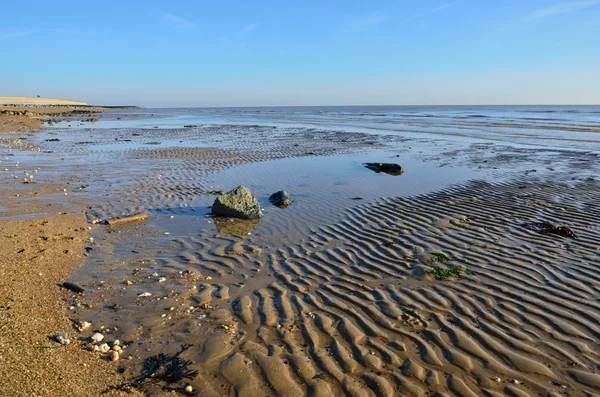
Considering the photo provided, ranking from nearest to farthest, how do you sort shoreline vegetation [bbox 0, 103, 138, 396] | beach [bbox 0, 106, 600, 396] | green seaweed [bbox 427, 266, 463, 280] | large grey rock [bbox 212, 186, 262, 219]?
1. shoreline vegetation [bbox 0, 103, 138, 396]
2. beach [bbox 0, 106, 600, 396]
3. green seaweed [bbox 427, 266, 463, 280]
4. large grey rock [bbox 212, 186, 262, 219]

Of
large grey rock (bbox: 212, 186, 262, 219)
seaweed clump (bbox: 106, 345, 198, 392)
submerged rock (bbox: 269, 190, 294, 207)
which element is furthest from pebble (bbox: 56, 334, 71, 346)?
submerged rock (bbox: 269, 190, 294, 207)

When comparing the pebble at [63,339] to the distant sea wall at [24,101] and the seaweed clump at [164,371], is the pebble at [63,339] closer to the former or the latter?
the seaweed clump at [164,371]

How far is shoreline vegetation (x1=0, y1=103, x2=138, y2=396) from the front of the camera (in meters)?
3.43

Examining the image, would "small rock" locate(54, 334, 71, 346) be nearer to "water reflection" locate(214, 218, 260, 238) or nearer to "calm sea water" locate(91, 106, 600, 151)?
"water reflection" locate(214, 218, 260, 238)

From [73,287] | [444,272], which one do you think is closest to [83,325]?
[73,287]

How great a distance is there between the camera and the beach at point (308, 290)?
3.88 m

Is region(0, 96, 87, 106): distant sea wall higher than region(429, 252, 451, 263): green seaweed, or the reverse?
region(0, 96, 87, 106): distant sea wall

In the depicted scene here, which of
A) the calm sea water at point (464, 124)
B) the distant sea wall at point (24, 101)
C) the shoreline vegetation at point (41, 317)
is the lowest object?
the calm sea water at point (464, 124)

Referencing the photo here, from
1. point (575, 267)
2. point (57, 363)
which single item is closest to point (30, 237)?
point (57, 363)

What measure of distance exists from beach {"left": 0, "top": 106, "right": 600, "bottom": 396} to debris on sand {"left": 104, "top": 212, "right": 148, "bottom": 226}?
15.9 inches

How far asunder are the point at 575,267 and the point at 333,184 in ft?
25.3

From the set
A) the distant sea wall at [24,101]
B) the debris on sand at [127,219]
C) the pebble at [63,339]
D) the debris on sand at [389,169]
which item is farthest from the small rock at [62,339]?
the distant sea wall at [24,101]

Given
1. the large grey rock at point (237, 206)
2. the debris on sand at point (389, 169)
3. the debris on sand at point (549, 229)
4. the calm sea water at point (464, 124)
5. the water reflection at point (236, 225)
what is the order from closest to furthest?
the debris on sand at point (549, 229) < the water reflection at point (236, 225) < the large grey rock at point (237, 206) < the debris on sand at point (389, 169) < the calm sea water at point (464, 124)

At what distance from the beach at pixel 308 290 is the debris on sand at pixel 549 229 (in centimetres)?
4
